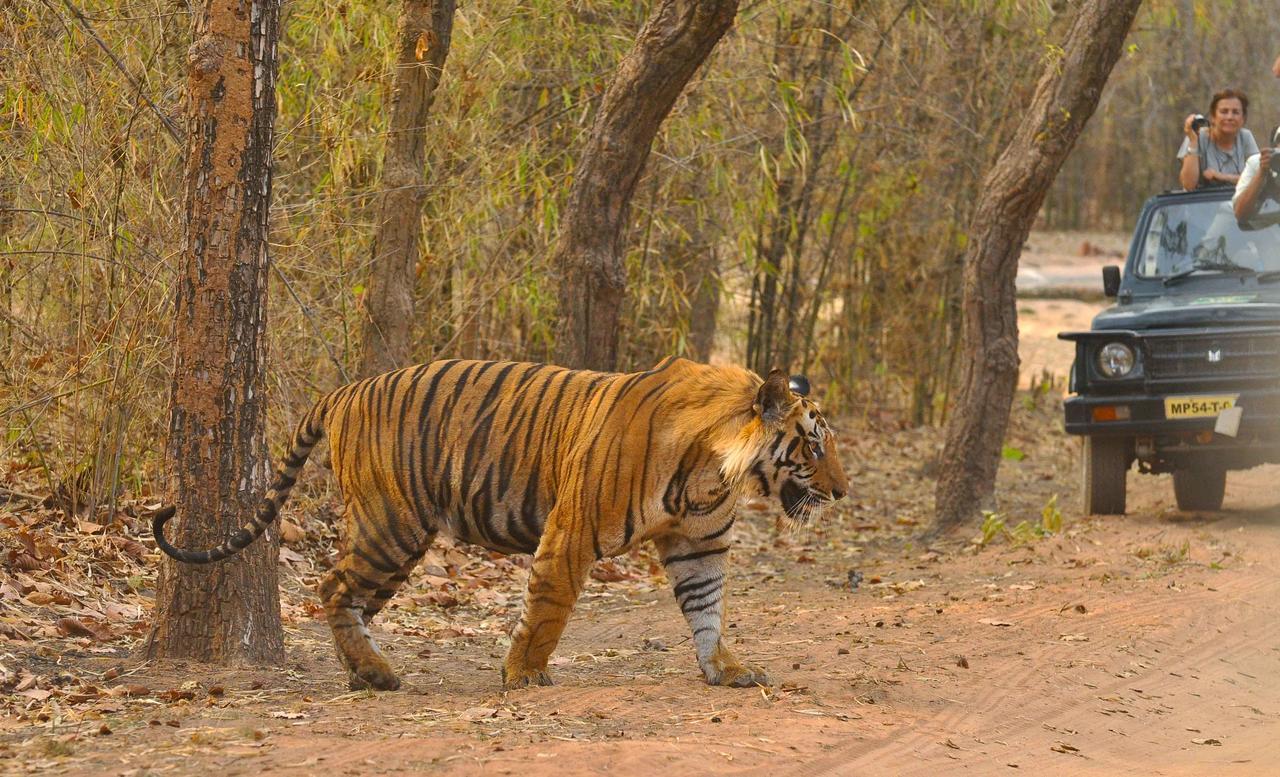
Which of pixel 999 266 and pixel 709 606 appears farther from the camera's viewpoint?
pixel 999 266

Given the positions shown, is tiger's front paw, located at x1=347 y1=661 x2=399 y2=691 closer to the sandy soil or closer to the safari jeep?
the sandy soil

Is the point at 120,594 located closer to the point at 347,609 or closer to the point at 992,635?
the point at 347,609

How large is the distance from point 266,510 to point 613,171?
11.3ft

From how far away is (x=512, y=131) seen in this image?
1013 centimetres

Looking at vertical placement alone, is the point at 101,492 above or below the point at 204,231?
below

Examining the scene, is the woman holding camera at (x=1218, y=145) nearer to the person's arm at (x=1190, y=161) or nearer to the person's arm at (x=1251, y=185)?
the person's arm at (x=1190, y=161)

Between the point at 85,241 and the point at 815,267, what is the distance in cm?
870

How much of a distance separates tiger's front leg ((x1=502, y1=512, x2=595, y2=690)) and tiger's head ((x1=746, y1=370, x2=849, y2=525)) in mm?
712

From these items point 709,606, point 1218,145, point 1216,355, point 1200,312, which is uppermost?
point 1218,145

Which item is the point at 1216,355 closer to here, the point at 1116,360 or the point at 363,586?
the point at 1116,360

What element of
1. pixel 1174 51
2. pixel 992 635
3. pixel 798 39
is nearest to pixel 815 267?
pixel 798 39

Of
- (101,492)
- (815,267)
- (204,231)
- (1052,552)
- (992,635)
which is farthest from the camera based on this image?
(815,267)

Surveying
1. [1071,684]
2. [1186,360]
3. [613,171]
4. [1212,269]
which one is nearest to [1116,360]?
[1186,360]

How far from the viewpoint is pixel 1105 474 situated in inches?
410
